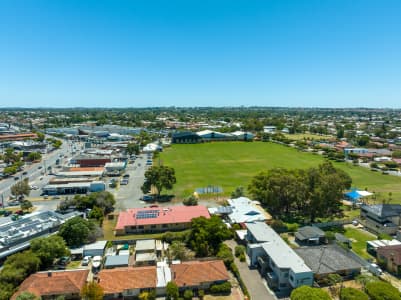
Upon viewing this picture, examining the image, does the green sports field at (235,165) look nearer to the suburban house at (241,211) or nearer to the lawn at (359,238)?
the suburban house at (241,211)

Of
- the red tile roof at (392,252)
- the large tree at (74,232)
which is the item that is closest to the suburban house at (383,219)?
the red tile roof at (392,252)

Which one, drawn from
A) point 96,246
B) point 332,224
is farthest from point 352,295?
point 96,246

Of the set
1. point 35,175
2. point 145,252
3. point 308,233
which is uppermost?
point 308,233

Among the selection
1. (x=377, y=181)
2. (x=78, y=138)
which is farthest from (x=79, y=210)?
(x=78, y=138)

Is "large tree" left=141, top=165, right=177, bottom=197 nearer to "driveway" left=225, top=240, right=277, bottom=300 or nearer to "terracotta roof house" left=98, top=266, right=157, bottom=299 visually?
"driveway" left=225, top=240, right=277, bottom=300

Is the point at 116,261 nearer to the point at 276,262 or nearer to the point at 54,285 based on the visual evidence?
the point at 54,285

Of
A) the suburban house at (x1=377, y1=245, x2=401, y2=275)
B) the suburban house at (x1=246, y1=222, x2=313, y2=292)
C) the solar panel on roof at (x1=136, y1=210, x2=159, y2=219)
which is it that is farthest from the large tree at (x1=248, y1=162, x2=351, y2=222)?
the solar panel on roof at (x1=136, y1=210, x2=159, y2=219)
